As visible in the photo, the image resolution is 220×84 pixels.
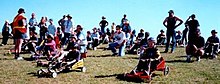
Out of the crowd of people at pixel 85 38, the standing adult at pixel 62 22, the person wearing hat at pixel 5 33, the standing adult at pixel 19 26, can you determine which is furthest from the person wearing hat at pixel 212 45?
Result: the person wearing hat at pixel 5 33

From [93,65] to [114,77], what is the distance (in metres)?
3.16

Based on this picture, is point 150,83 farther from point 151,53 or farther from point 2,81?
point 2,81

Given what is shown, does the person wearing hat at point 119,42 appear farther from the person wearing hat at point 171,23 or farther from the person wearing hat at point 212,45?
the person wearing hat at point 212,45

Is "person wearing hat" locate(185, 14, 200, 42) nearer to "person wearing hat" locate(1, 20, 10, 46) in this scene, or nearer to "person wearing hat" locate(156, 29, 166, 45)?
"person wearing hat" locate(156, 29, 166, 45)

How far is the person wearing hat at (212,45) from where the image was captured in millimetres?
20562

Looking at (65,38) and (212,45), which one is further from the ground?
(65,38)

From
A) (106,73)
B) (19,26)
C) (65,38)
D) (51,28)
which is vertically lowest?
(106,73)

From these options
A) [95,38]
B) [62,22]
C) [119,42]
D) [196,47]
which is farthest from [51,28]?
[196,47]

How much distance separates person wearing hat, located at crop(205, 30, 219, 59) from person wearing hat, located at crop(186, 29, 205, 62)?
1.45 m

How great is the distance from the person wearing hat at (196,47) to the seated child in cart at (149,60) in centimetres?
518

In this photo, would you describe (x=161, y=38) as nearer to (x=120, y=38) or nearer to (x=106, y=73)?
(x=120, y=38)

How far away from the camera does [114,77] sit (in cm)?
1406

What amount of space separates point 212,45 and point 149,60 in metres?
8.14

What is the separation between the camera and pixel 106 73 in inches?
589
